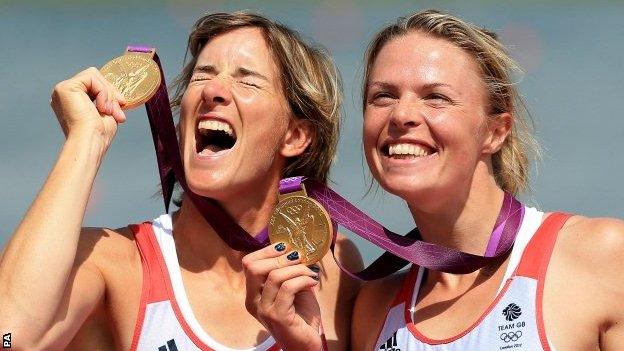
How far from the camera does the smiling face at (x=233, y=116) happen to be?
7.15 meters

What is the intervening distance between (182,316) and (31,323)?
1.05 metres

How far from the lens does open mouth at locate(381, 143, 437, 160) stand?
6.68 metres

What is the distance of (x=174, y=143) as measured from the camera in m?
7.34

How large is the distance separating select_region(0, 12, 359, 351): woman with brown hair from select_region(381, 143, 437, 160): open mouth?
841 millimetres

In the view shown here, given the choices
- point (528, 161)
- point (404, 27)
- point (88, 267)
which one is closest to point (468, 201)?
point (528, 161)

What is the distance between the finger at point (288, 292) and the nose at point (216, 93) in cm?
146

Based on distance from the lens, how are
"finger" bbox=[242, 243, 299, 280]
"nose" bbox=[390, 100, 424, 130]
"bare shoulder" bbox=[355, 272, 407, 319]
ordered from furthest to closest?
"bare shoulder" bbox=[355, 272, 407, 319] → "nose" bbox=[390, 100, 424, 130] → "finger" bbox=[242, 243, 299, 280]

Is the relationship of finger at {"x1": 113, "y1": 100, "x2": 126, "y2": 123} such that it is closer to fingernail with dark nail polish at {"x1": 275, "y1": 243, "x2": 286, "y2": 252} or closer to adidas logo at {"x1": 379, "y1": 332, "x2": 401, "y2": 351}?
fingernail with dark nail polish at {"x1": 275, "y1": 243, "x2": 286, "y2": 252}

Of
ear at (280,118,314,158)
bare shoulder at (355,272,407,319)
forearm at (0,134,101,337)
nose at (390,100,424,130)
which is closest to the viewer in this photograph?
forearm at (0,134,101,337)

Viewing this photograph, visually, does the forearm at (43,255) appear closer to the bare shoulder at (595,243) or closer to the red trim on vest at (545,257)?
the red trim on vest at (545,257)

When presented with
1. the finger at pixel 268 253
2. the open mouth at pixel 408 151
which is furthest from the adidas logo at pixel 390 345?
the open mouth at pixel 408 151

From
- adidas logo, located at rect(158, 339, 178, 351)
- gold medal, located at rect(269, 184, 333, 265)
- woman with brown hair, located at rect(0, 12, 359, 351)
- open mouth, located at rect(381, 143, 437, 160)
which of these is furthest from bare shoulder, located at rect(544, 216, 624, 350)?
adidas logo, located at rect(158, 339, 178, 351)

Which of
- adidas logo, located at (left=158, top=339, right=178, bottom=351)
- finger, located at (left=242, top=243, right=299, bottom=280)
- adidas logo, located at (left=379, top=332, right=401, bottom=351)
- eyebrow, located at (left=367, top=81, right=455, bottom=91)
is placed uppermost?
eyebrow, located at (left=367, top=81, right=455, bottom=91)

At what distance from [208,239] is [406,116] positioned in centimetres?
159
